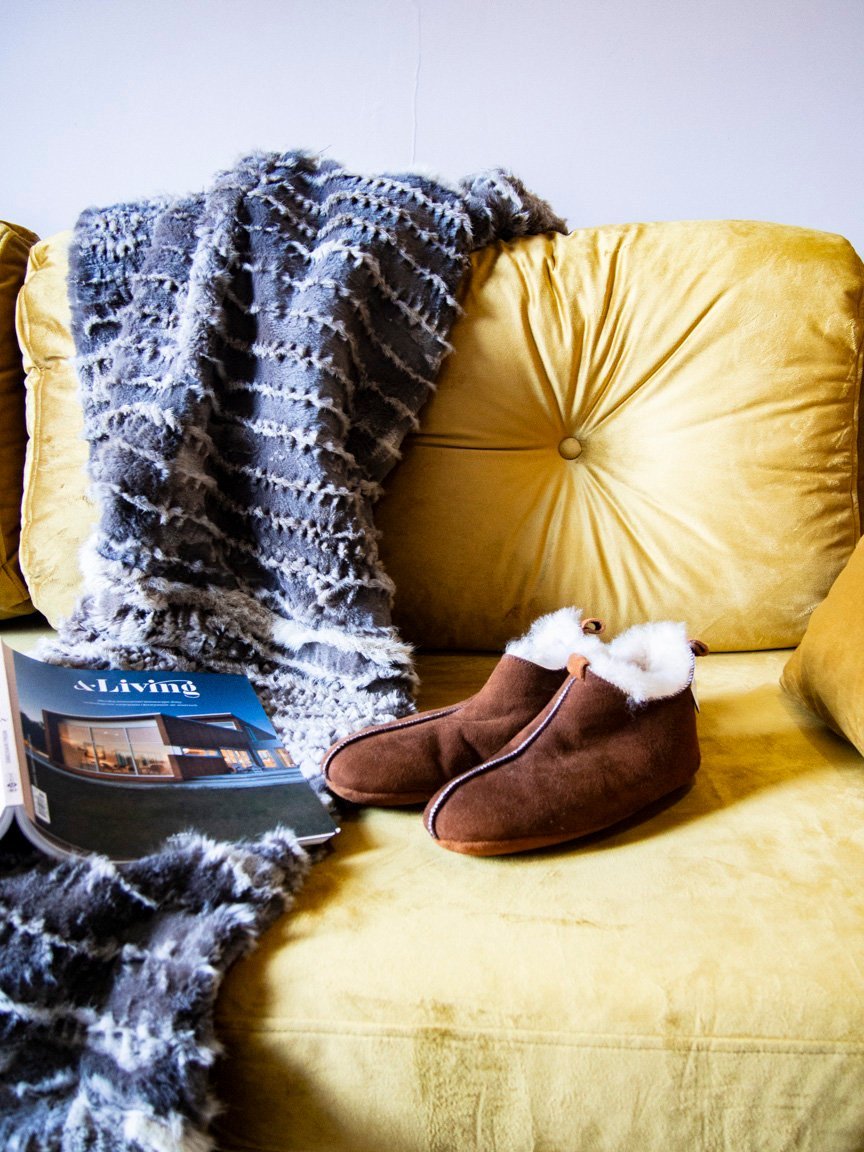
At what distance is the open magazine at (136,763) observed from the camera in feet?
1.95

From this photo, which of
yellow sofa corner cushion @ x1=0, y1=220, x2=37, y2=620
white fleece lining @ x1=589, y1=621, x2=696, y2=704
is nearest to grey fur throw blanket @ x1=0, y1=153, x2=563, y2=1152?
yellow sofa corner cushion @ x1=0, y1=220, x2=37, y2=620

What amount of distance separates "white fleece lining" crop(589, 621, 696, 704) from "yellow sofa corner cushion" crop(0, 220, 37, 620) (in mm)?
745

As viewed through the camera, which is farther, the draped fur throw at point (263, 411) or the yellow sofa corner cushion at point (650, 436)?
the yellow sofa corner cushion at point (650, 436)

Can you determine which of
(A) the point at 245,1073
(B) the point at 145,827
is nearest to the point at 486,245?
(B) the point at 145,827

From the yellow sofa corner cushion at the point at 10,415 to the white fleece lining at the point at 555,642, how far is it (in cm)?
66

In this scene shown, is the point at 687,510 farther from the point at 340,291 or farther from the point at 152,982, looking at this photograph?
the point at 152,982

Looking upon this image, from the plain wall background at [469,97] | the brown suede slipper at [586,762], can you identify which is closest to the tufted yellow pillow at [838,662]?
the brown suede slipper at [586,762]

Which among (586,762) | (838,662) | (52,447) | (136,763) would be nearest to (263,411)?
(52,447)

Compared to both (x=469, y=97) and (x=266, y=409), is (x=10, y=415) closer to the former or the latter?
(x=266, y=409)

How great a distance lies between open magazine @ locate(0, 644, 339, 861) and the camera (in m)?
0.60

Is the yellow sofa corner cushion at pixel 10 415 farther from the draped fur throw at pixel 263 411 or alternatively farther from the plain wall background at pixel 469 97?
the plain wall background at pixel 469 97

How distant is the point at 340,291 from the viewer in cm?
86

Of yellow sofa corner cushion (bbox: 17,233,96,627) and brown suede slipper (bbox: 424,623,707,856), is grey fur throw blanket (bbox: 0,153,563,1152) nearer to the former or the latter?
yellow sofa corner cushion (bbox: 17,233,96,627)

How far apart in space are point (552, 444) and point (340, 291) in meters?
0.31
